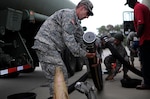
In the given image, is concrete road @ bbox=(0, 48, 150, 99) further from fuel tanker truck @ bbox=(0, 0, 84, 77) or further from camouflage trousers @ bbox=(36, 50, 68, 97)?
camouflage trousers @ bbox=(36, 50, 68, 97)

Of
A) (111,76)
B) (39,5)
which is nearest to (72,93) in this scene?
(111,76)

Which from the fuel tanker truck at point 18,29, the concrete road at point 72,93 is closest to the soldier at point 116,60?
the concrete road at point 72,93

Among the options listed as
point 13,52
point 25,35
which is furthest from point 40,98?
point 25,35

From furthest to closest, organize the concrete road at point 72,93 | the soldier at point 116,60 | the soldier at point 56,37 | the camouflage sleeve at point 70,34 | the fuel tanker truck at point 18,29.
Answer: the soldier at point 116,60 < the fuel tanker truck at point 18,29 < the concrete road at point 72,93 < the soldier at point 56,37 < the camouflage sleeve at point 70,34

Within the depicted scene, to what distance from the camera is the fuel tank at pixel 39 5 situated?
6.25m

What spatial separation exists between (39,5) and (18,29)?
991 mm

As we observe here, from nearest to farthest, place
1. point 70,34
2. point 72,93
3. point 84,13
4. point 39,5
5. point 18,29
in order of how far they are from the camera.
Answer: point 70,34, point 84,13, point 72,93, point 18,29, point 39,5

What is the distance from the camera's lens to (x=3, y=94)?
21.7 ft

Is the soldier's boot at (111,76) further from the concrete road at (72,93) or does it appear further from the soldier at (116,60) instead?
the concrete road at (72,93)

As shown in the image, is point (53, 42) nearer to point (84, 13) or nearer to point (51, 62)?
point (51, 62)

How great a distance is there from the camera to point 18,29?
670cm

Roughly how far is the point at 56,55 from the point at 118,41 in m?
4.09

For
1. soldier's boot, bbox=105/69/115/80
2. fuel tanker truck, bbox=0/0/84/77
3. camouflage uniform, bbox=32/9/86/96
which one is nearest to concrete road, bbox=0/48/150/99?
soldier's boot, bbox=105/69/115/80

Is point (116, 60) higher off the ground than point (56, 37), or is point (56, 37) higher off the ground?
point (56, 37)
